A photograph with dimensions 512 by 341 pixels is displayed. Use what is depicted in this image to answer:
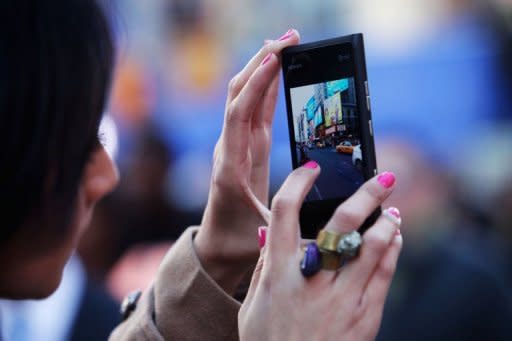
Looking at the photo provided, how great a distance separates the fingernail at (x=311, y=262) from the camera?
3.10ft

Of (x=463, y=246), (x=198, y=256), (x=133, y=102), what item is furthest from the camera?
(x=133, y=102)

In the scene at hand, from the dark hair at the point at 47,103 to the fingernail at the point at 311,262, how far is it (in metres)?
0.32

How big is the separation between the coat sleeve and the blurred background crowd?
920 millimetres

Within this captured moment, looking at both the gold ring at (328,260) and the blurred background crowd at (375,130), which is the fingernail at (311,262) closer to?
the gold ring at (328,260)

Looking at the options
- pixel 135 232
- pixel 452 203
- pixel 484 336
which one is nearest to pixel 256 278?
pixel 484 336

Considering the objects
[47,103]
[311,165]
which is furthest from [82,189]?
[311,165]

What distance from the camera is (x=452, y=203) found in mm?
3105

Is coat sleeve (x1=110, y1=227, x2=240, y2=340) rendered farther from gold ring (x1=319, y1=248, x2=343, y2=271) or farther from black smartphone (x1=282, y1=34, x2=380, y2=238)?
gold ring (x1=319, y1=248, x2=343, y2=271)

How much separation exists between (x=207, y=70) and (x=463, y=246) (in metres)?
2.10

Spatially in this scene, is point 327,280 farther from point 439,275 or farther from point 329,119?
point 439,275

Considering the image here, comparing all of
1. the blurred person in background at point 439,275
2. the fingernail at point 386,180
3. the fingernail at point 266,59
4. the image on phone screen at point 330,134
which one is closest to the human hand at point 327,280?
the fingernail at point 386,180

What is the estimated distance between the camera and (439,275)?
216 centimetres

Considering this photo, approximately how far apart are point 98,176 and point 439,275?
1422mm

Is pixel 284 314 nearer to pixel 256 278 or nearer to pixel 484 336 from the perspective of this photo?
pixel 256 278
